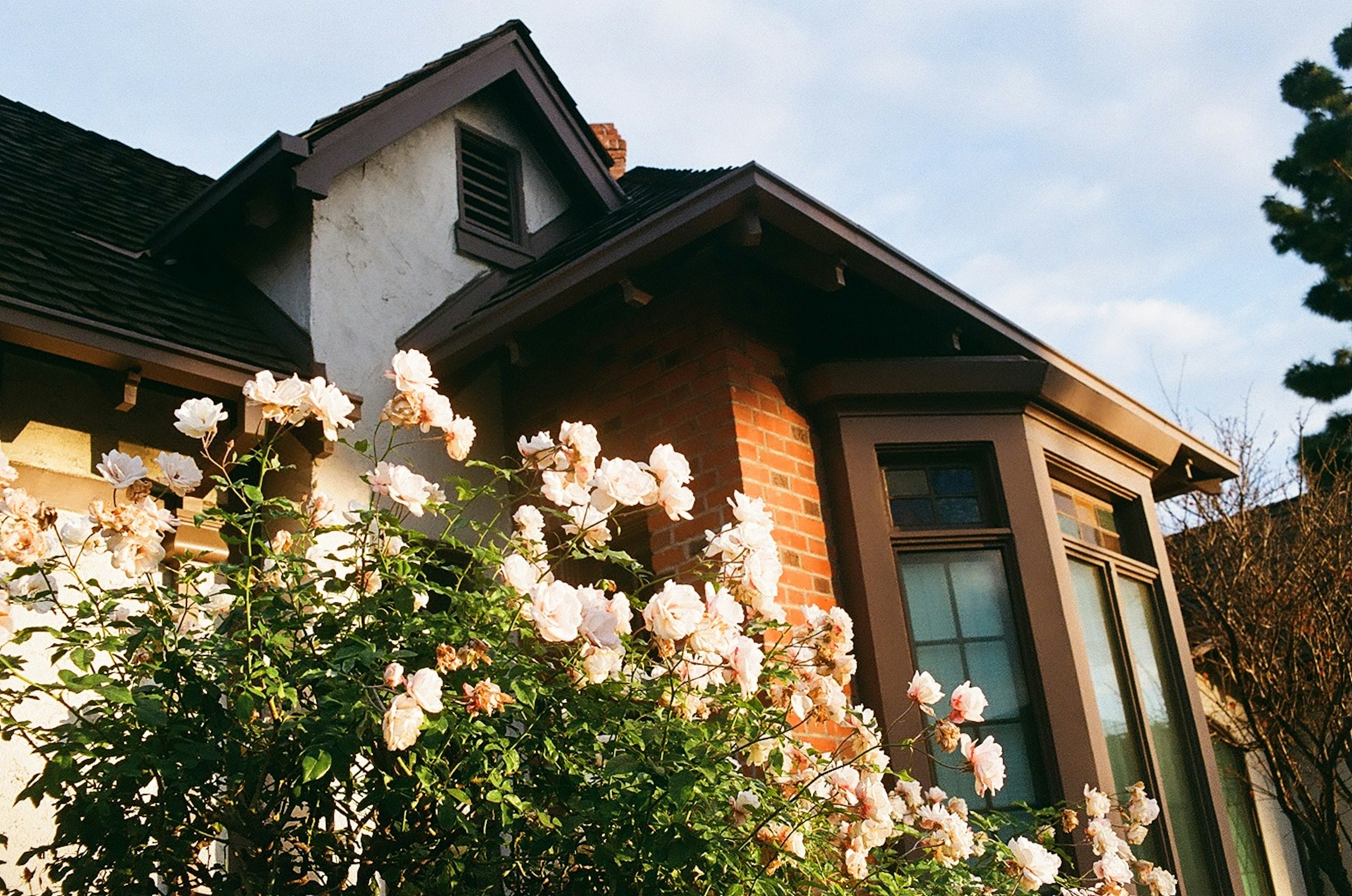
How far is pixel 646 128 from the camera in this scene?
10.3m

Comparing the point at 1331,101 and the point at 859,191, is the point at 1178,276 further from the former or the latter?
the point at 859,191

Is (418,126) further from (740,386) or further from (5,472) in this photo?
(5,472)

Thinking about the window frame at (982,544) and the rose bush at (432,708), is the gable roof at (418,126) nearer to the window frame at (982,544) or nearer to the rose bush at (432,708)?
the rose bush at (432,708)

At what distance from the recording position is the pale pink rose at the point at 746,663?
9.45 feet

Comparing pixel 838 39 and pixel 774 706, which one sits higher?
pixel 838 39

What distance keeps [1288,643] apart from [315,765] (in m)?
9.26

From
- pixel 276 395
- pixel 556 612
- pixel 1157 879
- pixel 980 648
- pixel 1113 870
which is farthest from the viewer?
pixel 980 648

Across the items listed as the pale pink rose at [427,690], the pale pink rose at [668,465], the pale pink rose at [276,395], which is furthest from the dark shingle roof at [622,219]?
the pale pink rose at [427,690]

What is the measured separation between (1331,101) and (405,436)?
1612 centimetres

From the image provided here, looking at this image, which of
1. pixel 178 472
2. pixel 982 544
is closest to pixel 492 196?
pixel 982 544

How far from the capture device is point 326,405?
119 inches

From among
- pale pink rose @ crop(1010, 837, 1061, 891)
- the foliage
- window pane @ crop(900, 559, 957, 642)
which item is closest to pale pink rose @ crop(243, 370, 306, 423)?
pale pink rose @ crop(1010, 837, 1061, 891)

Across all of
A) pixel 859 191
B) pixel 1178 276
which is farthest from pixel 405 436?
pixel 1178 276

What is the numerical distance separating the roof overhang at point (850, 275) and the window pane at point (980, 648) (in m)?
0.85
